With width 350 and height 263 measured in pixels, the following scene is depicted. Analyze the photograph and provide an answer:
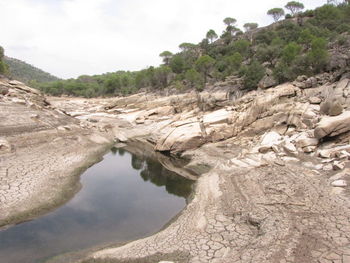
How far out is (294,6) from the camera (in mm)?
87125

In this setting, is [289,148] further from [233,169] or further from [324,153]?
[233,169]

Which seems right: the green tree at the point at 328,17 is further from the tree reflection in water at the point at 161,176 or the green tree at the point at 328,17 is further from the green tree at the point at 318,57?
the tree reflection in water at the point at 161,176

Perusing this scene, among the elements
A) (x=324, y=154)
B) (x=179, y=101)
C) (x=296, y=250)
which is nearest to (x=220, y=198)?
(x=296, y=250)

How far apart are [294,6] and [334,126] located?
8469 cm

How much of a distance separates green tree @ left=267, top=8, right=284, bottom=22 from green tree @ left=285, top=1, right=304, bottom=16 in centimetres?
254

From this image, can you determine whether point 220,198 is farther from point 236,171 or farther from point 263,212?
point 236,171

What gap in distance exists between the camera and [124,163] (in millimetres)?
28312

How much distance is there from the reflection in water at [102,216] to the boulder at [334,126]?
11733 millimetres

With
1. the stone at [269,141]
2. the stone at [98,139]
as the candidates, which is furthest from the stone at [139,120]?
the stone at [269,141]

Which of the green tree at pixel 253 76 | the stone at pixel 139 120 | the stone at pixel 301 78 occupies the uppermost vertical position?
the green tree at pixel 253 76

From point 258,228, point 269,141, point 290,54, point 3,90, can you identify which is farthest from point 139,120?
point 258,228

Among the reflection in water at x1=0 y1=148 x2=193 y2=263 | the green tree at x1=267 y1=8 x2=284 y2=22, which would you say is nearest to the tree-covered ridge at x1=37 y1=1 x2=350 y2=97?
the green tree at x1=267 y1=8 x2=284 y2=22

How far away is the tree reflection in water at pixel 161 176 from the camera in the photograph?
20.1m

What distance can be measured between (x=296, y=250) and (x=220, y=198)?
6439mm
